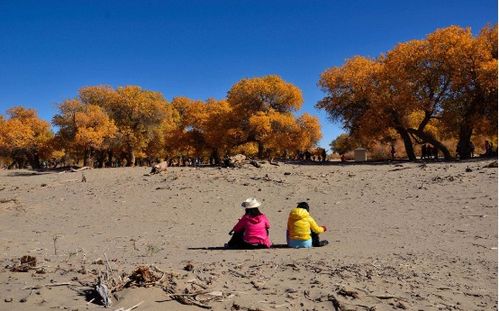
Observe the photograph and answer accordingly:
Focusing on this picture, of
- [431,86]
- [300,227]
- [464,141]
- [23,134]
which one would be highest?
[431,86]

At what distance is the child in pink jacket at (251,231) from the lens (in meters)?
9.30

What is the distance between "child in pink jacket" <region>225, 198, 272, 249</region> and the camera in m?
9.30

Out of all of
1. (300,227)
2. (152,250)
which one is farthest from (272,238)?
(152,250)

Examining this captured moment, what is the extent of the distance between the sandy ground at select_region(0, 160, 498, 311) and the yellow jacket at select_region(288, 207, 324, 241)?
44 cm

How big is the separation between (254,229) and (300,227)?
98 centimetres

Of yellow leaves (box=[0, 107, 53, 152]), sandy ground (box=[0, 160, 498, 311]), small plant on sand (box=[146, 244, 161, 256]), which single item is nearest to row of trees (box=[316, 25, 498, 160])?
sandy ground (box=[0, 160, 498, 311])

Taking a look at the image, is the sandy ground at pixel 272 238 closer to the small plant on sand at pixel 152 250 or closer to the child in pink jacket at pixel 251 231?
the small plant on sand at pixel 152 250

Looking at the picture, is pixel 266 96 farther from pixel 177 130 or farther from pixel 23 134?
pixel 23 134

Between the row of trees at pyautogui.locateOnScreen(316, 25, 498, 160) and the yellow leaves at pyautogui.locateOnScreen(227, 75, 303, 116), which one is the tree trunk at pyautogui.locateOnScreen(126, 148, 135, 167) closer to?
the yellow leaves at pyautogui.locateOnScreen(227, 75, 303, 116)

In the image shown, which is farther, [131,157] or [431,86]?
[131,157]

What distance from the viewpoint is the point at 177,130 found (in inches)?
1805

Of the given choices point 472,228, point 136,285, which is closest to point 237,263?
point 136,285

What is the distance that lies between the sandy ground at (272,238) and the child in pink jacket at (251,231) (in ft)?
1.29

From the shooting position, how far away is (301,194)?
55.1 feet
